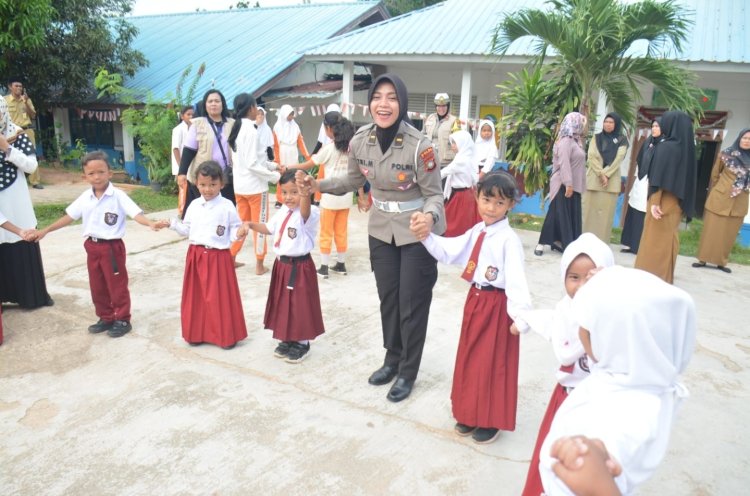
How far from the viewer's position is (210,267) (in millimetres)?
4004

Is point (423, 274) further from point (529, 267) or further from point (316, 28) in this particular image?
point (316, 28)

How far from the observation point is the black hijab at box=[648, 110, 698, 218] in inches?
211

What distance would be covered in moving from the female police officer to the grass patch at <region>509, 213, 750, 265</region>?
5589mm

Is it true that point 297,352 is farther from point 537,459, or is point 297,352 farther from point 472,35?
point 472,35

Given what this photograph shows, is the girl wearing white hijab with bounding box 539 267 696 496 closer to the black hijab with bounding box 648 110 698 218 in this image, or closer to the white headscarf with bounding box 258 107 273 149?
the black hijab with bounding box 648 110 698 218

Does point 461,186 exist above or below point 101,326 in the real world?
above

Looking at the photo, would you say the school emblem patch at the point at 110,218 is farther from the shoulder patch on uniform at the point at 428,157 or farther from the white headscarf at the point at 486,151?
the white headscarf at the point at 486,151

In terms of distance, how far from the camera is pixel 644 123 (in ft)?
32.3

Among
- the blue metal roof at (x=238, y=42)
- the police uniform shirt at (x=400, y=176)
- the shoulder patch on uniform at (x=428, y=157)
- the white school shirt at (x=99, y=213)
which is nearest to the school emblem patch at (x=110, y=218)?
the white school shirt at (x=99, y=213)

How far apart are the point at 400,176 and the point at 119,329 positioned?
250 cm

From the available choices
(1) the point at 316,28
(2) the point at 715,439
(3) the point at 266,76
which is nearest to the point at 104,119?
(3) the point at 266,76

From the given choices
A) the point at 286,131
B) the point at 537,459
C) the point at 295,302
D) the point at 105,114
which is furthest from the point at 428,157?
the point at 105,114

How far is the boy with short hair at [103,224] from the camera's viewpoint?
407cm

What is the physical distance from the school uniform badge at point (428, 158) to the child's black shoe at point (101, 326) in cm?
274
